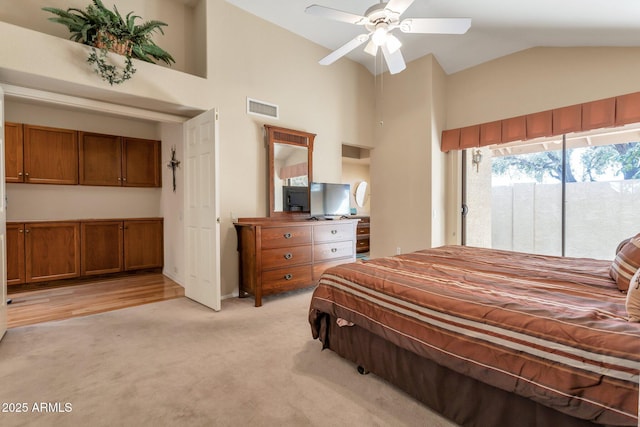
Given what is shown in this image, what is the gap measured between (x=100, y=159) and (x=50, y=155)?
57 cm

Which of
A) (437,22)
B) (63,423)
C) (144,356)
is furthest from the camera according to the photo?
(437,22)

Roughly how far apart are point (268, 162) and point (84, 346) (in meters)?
2.64

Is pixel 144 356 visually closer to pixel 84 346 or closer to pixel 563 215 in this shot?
pixel 84 346

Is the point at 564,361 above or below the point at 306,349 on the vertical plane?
above

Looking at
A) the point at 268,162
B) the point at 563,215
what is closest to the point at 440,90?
the point at 563,215

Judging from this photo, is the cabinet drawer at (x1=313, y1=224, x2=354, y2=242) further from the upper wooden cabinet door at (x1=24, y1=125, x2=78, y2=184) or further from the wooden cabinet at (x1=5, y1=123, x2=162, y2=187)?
the upper wooden cabinet door at (x1=24, y1=125, x2=78, y2=184)

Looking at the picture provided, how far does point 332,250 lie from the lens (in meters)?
3.96

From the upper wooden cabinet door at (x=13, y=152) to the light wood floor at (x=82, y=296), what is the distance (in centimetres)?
147

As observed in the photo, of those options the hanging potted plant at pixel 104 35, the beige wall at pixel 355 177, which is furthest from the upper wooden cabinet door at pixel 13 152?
the beige wall at pixel 355 177

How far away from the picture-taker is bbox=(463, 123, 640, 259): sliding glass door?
354 centimetres

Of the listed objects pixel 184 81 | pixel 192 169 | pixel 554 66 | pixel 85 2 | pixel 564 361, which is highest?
pixel 85 2

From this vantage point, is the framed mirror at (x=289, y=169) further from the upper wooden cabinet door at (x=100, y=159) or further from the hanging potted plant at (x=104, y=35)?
the upper wooden cabinet door at (x=100, y=159)

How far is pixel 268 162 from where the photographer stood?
3930 mm

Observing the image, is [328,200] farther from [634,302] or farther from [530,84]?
[634,302]
